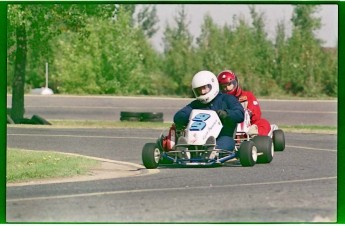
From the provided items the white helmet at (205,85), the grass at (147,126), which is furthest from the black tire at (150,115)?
the white helmet at (205,85)

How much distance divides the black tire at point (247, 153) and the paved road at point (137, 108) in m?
12.3

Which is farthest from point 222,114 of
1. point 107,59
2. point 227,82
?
point 107,59

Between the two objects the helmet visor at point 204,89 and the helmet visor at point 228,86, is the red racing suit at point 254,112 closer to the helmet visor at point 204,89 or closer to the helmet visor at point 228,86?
the helmet visor at point 228,86

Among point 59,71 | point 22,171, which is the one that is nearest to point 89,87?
point 59,71

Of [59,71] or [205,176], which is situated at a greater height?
[59,71]

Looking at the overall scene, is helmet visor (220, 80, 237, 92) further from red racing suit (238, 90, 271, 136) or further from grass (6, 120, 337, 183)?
grass (6, 120, 337, 183)

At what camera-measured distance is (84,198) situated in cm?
1388

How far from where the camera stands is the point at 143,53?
3581cm

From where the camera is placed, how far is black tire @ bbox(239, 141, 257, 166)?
1705 cm

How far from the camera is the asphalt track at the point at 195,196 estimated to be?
41.6 ft

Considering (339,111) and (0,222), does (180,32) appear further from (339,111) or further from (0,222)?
(0,222)

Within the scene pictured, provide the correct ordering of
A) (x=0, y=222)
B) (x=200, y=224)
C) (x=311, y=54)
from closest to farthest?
(x=200, y=224) → (x=0, y=222) → (x=311, y=54)

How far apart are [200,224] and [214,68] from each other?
19.4m

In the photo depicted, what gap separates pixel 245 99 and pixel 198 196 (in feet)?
18.7
